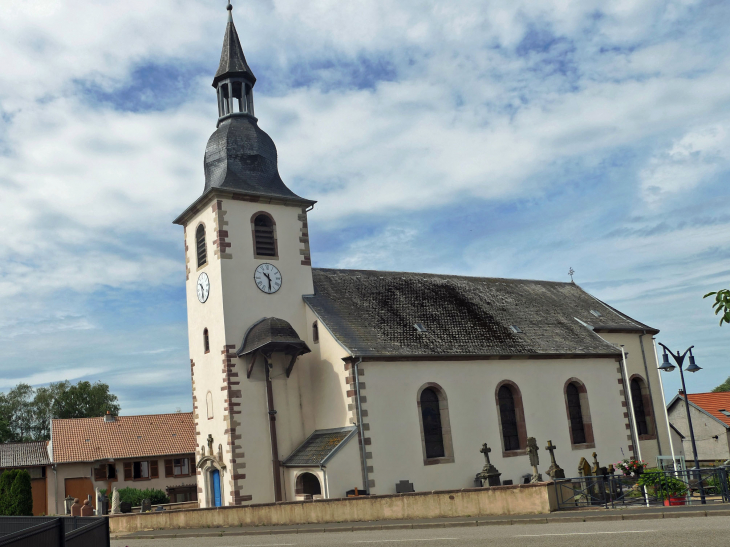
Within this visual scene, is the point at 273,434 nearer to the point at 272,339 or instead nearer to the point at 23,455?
the point at 272,339

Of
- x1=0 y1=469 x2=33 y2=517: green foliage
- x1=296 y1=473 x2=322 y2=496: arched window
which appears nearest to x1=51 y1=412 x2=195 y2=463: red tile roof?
x1=0 y1=469 x2=33 y2=517: green foliage

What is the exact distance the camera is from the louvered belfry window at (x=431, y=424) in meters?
26.2

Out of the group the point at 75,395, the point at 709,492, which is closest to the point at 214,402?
the point at 709,492

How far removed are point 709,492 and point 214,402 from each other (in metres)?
16.7

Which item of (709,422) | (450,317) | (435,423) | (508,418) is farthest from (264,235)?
(709,422)

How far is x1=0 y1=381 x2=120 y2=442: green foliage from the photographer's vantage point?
6988cm

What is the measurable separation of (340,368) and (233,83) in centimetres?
1255

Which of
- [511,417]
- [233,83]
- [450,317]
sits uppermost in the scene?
[233,83]

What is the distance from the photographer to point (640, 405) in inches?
1288

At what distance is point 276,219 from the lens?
1107 inches

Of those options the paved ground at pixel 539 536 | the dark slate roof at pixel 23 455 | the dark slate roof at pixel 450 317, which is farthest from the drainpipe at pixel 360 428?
the dark slate roof at pixel 23 455

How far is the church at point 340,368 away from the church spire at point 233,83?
7 centimetres

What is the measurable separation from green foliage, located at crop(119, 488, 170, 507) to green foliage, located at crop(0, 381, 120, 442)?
30.9 m

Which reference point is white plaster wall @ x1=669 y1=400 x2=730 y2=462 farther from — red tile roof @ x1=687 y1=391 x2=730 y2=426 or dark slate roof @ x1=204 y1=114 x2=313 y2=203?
dark slate roof @ x1=204 y1=114 x2=313 y2=203
